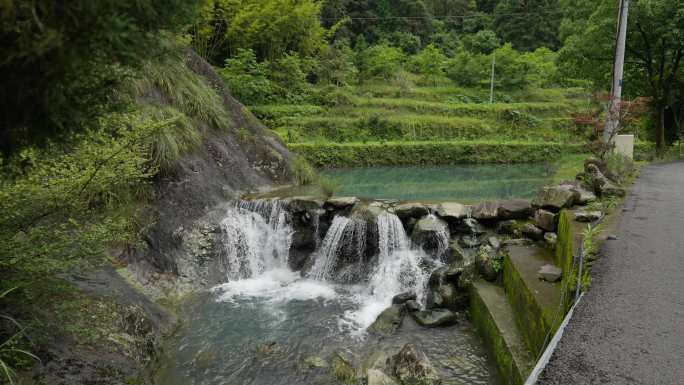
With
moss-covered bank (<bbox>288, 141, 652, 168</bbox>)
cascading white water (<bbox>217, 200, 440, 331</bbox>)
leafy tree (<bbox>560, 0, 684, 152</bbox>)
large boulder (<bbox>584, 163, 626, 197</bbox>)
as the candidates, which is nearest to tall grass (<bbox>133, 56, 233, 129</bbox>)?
cascading white water (<bbox>217, 200, 440, 331</bbox>)

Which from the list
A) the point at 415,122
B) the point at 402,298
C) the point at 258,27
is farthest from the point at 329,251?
the point at 258,27

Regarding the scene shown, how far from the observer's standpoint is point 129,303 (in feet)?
18.9

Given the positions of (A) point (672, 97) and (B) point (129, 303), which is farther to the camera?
(A) point (672, 97)

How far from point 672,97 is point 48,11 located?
720 inches

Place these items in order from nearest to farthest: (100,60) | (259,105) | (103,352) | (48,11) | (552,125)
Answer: (48,11) → (100,60) → (103,352) → (259,105) → (552,125)

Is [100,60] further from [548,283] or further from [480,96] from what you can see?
[480,96]

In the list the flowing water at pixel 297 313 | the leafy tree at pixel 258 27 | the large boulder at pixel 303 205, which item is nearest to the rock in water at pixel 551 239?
the flowing water at pixel 297 313

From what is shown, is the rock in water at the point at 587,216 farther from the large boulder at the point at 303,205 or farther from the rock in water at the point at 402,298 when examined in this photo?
the large boulder at the point at 303,205

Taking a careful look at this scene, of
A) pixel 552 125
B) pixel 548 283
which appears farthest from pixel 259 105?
pixel 548 283

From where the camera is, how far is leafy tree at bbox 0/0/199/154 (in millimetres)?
1623

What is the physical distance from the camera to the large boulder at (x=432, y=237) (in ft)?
27.3

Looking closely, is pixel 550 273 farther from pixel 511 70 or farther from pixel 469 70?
pixel 511 70

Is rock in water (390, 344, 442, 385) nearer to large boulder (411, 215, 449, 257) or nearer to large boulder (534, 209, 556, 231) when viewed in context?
large boulder (534, 209, 556, 231)

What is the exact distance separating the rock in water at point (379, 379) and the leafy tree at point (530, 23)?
151 feet
